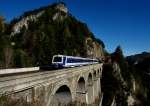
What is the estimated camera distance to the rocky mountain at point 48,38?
9556 cm

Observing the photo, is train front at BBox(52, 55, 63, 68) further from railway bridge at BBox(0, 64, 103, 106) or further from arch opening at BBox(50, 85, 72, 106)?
arch opening at BBox(50, 85, 72, 106)

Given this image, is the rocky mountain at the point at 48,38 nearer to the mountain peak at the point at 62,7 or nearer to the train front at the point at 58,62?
the mountain peak at the point at 62,7

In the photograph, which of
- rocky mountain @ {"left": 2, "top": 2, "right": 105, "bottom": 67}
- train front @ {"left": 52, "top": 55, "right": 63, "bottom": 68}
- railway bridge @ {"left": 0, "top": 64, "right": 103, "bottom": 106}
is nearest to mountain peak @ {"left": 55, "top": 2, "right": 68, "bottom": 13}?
rocky mountain @ {"left": 2, "top": 2, "right": 105, "bottom": 67}

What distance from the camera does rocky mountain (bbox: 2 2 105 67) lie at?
9556cm

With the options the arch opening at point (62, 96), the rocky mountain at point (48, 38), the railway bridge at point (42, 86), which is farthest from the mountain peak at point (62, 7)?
the arch opening at point (62, 96)

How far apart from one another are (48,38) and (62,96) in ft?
268

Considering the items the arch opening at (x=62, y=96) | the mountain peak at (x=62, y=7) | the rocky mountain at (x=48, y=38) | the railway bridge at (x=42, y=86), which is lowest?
the arch opening at (x=62, y=96)

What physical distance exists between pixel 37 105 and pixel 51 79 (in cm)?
508

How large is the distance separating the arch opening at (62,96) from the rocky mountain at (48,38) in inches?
1516

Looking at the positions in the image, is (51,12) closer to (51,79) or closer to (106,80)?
(106,80)

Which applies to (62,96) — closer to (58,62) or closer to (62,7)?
(58,62)

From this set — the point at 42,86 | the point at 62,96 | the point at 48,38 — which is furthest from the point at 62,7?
the point at 42,86

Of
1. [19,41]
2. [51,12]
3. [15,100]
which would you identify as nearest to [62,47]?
[19,41]

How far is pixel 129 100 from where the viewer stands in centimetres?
10556
